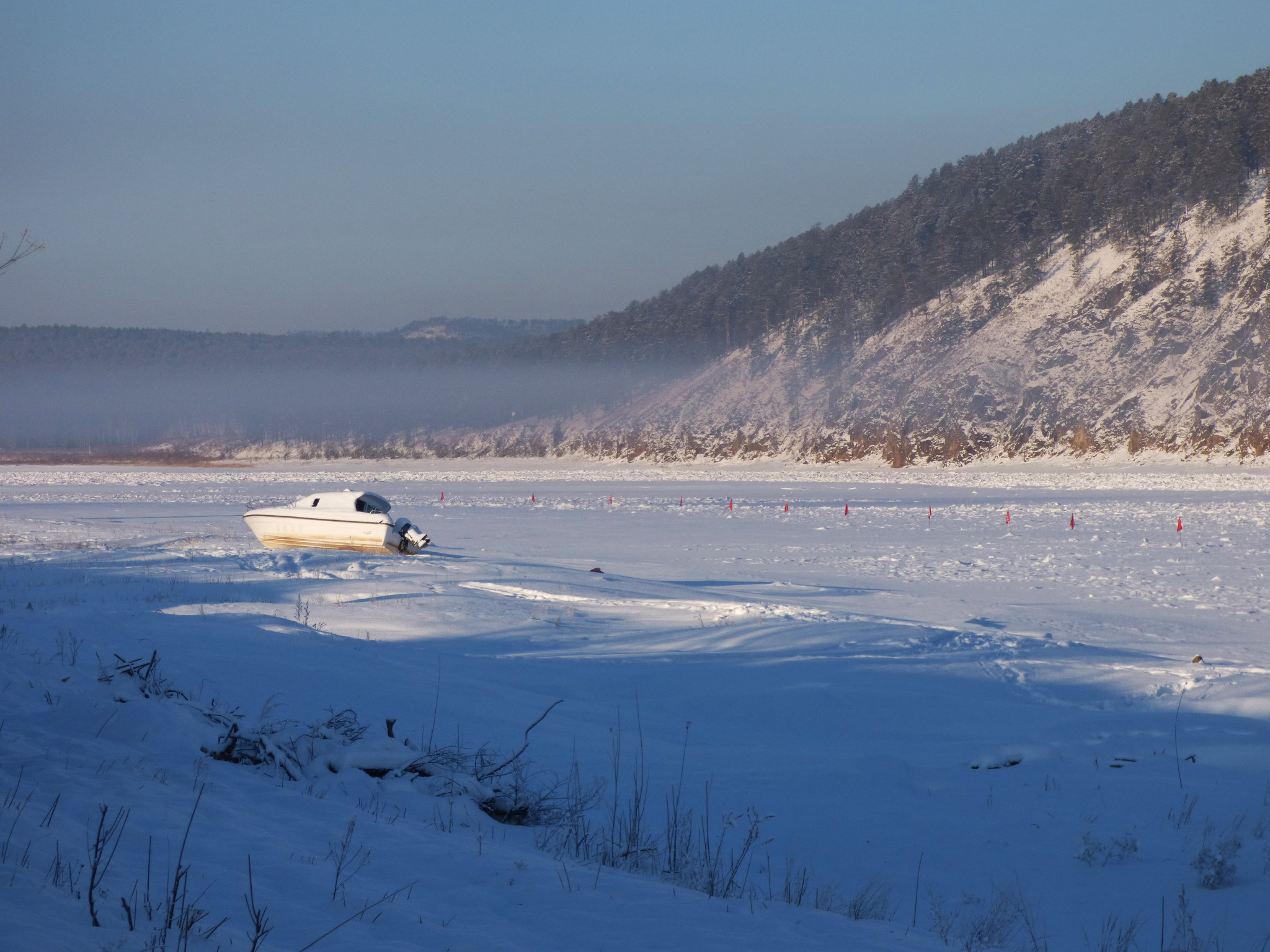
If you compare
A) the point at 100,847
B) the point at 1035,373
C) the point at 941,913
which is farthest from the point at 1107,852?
the point at 1035,373

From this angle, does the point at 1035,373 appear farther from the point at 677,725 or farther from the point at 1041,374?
the point at 677,725

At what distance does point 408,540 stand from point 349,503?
6.18 feet

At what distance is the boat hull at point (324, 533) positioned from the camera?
68.4 feet

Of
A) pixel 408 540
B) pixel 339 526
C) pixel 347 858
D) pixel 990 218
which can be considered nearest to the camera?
pixel 347 858

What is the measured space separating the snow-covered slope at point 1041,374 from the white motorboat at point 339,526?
5457cm

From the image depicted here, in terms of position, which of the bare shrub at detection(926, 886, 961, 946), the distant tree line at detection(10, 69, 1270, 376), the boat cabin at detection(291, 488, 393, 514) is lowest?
the bare shrub at detection(926, 886, 961, 946)

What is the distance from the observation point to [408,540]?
20859 millimetres

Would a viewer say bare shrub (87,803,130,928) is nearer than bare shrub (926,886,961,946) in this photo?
Yes

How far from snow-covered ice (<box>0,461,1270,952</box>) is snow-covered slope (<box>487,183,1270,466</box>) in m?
47.3

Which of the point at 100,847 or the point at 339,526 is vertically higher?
the point at 100,847

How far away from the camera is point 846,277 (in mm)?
106438

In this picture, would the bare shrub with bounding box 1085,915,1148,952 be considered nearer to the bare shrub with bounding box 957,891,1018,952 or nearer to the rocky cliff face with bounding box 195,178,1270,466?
the bare shrub with bounding box 957,891,1018,952

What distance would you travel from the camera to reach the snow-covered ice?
3982mm

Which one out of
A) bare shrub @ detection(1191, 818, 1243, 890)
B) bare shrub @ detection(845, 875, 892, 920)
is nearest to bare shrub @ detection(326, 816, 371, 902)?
bare shrub @ detection(845, 875, 892, 920)
